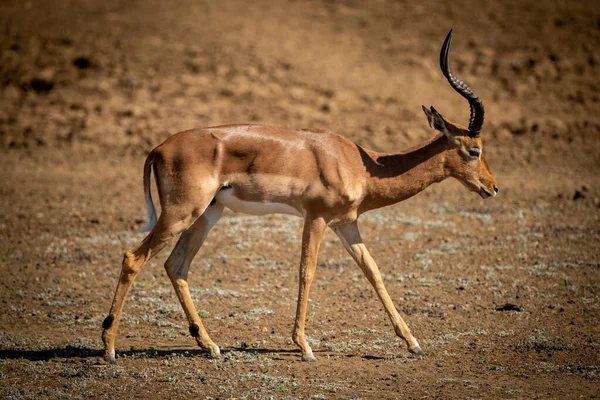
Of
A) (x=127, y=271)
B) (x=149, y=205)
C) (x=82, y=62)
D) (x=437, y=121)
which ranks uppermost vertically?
(x=437, y=121)

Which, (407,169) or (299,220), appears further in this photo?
(299,220)

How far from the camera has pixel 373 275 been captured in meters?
8.72

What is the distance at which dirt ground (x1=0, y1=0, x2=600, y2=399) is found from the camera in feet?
27.3

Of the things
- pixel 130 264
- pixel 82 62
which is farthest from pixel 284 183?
pixel 82 62

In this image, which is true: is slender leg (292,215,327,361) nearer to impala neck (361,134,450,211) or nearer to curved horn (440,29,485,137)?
impala neck (361,134,450,211)

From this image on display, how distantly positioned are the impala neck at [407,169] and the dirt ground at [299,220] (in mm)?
1553

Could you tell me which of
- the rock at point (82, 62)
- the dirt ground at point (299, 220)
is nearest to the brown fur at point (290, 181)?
the dirt ground at point (299, 220)

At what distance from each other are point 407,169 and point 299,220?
5513 millimetres

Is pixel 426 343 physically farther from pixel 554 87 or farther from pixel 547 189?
pixel 554 87

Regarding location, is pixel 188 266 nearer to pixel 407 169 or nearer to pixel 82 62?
pixel 407 169

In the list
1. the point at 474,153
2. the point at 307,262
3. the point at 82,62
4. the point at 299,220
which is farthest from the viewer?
the point at 82,62

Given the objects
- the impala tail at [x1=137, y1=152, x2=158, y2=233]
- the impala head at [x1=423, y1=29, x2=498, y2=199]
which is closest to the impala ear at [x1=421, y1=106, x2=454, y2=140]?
the impala head at [x1=423, y1=29, x2=498, y2=199]

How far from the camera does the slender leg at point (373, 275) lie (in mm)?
8562

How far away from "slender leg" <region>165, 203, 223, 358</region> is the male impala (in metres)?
0.01
